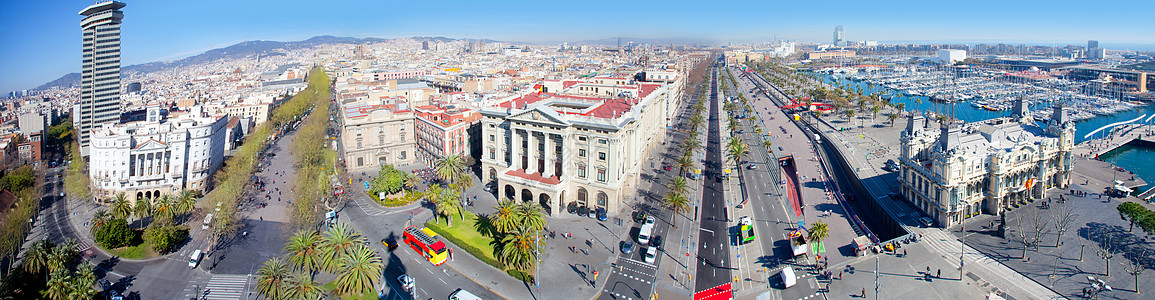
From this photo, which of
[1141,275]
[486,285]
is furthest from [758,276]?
[1141,275]

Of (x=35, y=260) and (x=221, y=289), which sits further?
(x=221, y=289)

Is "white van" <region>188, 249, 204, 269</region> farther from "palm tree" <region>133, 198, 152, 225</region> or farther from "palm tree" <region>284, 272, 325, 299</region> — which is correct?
"palm tree" <region>284, 272, 325, 299</region>

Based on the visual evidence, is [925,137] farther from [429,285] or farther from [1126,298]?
[429,285]

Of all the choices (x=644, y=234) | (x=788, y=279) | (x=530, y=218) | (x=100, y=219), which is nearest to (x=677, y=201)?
(x=644, y=234)

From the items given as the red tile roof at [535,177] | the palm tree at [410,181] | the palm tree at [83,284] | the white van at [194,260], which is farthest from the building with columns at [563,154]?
the palm tree at [83,284]

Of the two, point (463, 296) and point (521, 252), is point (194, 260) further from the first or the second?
point (521, 252)

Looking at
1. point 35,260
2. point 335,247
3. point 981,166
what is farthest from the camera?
point 981,166
